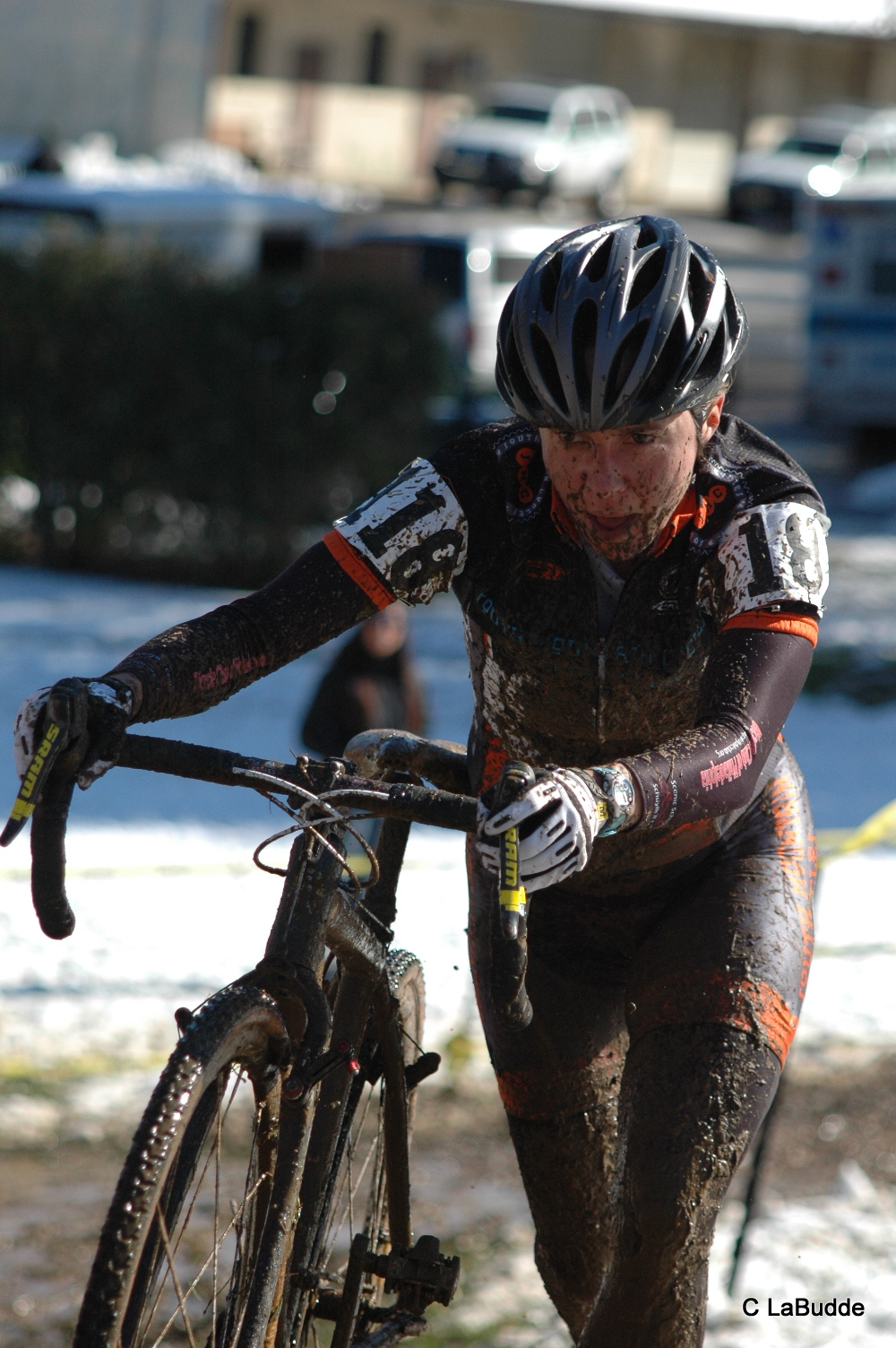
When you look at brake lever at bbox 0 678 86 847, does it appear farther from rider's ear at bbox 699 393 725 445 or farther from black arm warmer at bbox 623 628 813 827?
rider's ear at bbox 699 393 725 445

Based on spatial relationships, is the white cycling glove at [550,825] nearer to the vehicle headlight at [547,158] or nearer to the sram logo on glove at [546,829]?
the sram logo on glove at [546,829]

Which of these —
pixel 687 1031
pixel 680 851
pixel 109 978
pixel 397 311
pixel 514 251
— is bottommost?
pixel 109 978

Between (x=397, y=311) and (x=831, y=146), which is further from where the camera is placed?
(x=831, y=146)

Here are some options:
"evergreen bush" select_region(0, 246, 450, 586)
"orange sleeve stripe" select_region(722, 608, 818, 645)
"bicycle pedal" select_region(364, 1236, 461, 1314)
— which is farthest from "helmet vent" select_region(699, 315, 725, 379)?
"evergreen bush" select_region(0, 246, 450, 586)

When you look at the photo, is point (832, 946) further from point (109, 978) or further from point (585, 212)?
point (585, 212)

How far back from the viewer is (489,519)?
2787mm

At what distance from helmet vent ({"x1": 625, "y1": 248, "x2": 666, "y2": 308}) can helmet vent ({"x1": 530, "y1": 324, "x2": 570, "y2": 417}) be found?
0.16m

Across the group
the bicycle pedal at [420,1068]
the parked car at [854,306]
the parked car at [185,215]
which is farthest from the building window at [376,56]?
the bicycle pedal at [420,1068]

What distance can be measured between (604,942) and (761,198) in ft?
110

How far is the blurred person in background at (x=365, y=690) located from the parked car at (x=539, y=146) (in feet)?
92.4

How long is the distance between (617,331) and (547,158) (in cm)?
3226

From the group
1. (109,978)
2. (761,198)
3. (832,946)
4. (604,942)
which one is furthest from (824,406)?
(761,198)

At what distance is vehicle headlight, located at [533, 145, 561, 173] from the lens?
32938 millimetres

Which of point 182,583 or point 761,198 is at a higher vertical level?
point 761,198
